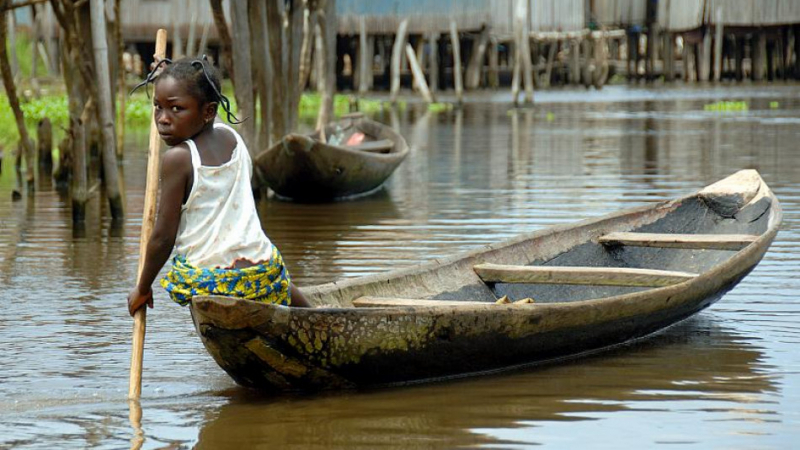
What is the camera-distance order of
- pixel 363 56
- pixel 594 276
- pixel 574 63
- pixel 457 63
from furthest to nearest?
1. pixel 574 63
2. pixel 363 56
3. pixel 457 63
4. pixel 594 276

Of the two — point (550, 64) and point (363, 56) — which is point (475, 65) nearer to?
point (550, 64)

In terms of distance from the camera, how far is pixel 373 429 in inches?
181

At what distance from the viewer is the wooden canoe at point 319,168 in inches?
427

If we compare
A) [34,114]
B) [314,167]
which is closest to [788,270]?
[314,167]

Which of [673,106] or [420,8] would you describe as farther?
[420,8]

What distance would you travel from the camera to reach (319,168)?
11094 millimetres

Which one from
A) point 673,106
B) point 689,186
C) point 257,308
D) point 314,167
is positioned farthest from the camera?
point 673,106

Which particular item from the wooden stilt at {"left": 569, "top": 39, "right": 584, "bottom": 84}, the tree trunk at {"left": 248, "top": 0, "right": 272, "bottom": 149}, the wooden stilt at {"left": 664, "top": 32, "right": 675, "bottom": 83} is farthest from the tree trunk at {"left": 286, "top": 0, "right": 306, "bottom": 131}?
the wooden stilt at {"left": 664, "top": 32, "right": 675, "bottom": 83}

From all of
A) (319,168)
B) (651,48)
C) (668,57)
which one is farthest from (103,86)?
(651,48)

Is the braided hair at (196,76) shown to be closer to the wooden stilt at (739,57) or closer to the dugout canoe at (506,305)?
the dugout canoe at (506,305)

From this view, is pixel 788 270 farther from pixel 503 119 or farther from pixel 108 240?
pixel 503 119

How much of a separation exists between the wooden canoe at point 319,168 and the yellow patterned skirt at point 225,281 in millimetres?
5939

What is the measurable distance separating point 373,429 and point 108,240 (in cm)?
498

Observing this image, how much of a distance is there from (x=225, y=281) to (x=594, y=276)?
78.3 inches
